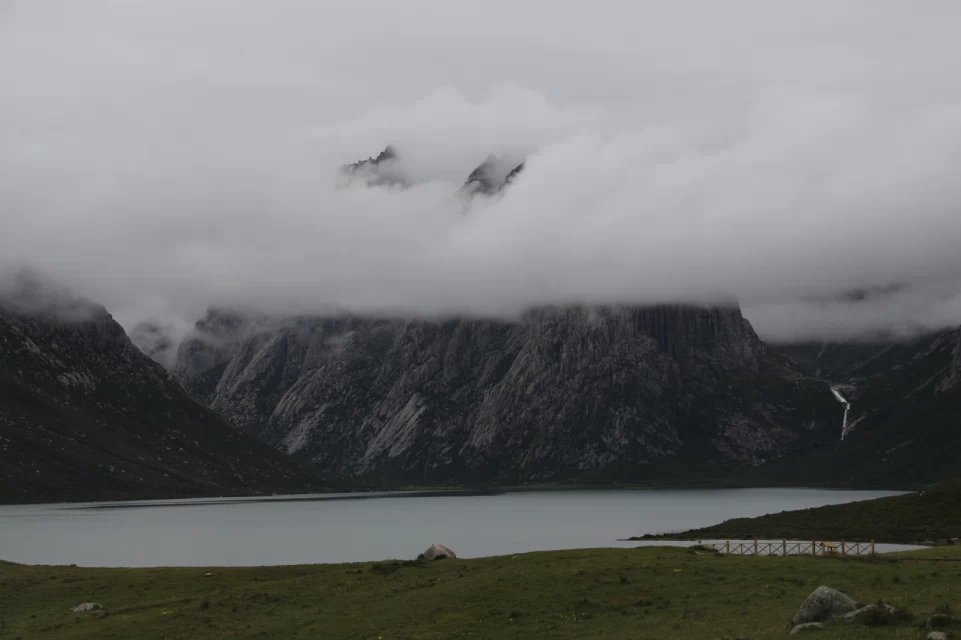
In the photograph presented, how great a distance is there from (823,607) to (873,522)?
388ft

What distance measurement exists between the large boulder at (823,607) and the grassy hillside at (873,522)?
3643 inches

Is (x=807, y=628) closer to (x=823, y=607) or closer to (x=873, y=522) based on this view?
(x=823, y=607)

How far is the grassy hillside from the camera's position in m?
138

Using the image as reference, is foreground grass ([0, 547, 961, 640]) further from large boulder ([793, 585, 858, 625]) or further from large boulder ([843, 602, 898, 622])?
large boulder ([793, 585, 858, 625])

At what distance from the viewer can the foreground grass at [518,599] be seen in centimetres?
5341

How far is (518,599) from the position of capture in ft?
205

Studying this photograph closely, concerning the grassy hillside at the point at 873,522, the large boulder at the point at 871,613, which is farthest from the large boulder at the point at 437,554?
the grassy hillside at the point at 873,522

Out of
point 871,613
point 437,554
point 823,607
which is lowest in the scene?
point 871,613

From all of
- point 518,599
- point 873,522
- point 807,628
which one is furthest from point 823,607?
point 873,522

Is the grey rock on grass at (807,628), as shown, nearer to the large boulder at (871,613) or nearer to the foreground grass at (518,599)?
the foreground grass at (518,599)

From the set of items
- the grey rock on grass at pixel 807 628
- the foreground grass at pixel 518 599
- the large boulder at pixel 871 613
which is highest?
the foreground grass at pixel 518 599

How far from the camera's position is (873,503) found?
17112cm

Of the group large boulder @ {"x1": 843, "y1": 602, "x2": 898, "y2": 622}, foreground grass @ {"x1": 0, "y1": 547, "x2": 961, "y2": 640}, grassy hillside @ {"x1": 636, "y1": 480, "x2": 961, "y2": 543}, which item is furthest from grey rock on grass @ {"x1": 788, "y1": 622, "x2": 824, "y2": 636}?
grassy hillside @ {"x1": 636, "y1": 480, "x2": 961, "y2": 543}

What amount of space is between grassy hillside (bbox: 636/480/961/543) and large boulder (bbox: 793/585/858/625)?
92.5 meters
